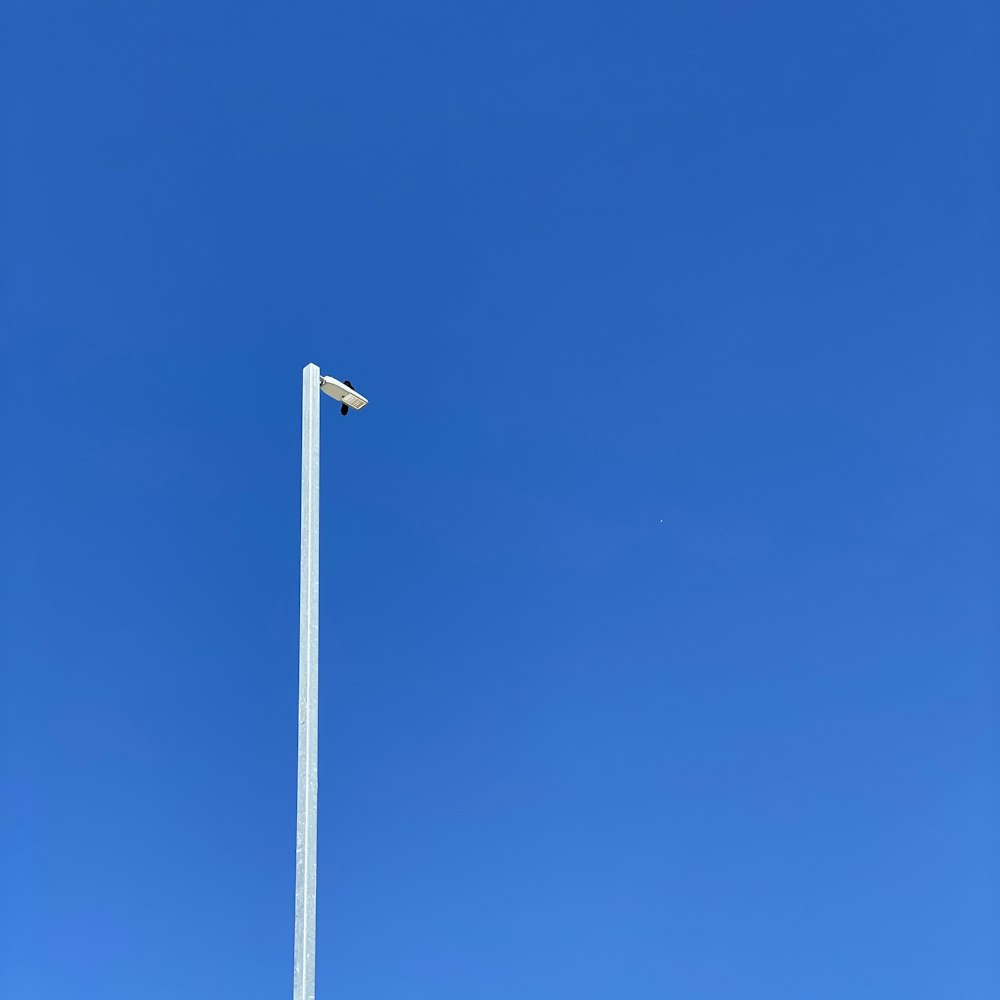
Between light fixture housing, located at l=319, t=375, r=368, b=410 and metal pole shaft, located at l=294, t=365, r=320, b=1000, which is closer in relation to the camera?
metal pole shaft, located at l=294, t=365, r=320, b=1000

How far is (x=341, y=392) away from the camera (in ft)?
12.1

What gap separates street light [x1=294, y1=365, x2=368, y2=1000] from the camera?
3.02 meters

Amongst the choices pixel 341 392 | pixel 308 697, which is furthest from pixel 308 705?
pixel 341 392

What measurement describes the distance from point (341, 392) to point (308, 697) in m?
1.46

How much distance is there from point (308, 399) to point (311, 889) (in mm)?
2102

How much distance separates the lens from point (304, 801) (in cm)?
312

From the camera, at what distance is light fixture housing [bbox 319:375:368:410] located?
3625 mm

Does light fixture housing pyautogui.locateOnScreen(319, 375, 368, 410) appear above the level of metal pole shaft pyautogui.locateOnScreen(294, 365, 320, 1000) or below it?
above

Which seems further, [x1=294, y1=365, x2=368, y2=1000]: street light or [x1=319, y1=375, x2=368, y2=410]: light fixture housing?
[x1=319, y1=375, x2=368, y2=410]: light fixture housing

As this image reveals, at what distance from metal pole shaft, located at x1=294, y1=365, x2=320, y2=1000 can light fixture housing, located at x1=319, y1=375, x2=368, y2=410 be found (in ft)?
0.33

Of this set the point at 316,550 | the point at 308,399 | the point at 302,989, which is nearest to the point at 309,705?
the point at 316,550

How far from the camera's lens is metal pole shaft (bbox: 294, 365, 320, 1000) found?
302 cm

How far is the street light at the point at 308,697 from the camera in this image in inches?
119

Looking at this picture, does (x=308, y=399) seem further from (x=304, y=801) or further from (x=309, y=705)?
(x=304, y=801)
